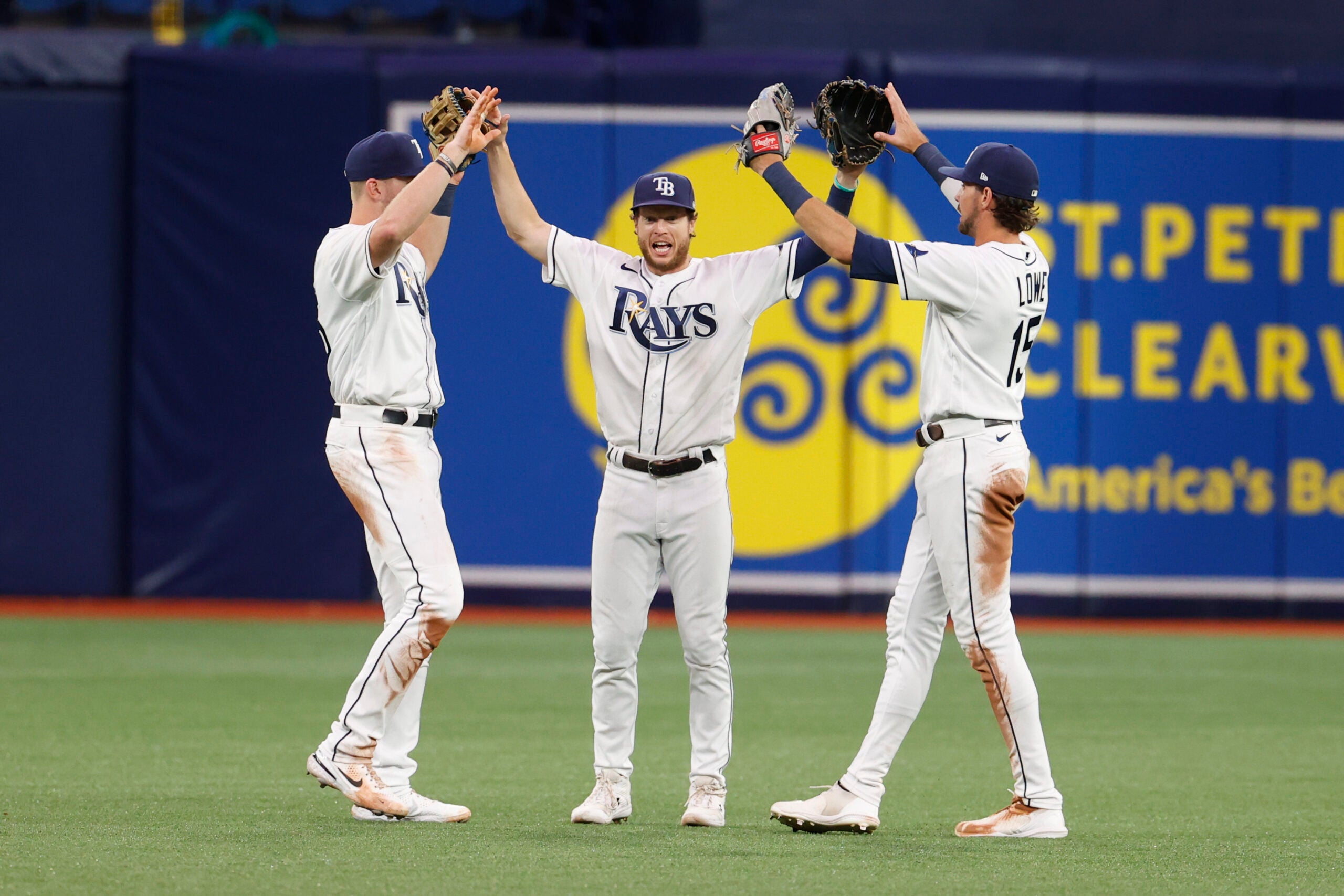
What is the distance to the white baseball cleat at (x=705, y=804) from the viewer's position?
5098 millimetres

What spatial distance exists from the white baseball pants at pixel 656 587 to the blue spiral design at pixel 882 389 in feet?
21.7

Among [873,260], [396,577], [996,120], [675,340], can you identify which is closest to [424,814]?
[396,577]

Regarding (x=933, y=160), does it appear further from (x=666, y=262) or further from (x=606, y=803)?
(x=606, y=803)

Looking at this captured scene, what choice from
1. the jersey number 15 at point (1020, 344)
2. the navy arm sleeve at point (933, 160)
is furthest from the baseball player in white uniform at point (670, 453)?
the jersey number 15 at point (1020, 344)

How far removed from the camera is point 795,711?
7828 mm

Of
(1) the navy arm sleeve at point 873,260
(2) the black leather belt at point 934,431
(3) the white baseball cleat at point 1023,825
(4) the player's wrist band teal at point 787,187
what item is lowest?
(3) the white baseball cleat at point 1023,825

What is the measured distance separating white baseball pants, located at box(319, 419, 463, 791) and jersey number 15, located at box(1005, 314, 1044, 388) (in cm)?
179

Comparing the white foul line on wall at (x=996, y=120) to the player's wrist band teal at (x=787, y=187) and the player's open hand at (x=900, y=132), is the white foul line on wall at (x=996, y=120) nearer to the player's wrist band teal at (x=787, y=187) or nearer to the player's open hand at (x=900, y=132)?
the player's open hand at (x=900, y=132)

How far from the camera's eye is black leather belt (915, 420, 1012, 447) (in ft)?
16.4

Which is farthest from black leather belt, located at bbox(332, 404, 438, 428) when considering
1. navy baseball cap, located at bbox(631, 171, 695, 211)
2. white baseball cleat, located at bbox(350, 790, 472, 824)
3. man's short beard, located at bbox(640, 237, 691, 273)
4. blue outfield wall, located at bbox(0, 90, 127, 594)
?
blue outfield wall, located at bbox(0, 90, 127, 594)

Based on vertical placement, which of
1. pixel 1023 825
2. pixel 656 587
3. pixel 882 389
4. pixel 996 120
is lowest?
pixel 1023 825

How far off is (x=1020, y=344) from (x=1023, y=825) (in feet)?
4.71

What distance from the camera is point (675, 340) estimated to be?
5172 mm

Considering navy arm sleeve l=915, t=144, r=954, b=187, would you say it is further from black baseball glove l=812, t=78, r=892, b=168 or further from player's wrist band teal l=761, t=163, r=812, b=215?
player's wrist band teal l=761, t=163, r=812, b=215
